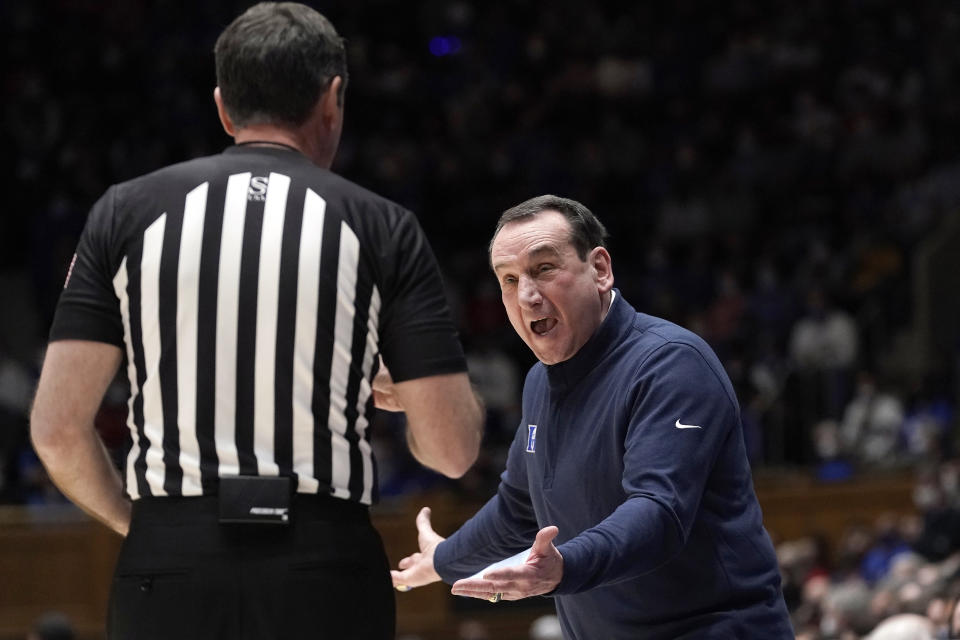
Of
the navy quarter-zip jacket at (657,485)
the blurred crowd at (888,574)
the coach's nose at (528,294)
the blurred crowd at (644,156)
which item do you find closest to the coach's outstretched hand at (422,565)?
the navy quarter-zip jacket at (657,485)

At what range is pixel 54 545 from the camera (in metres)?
13.2

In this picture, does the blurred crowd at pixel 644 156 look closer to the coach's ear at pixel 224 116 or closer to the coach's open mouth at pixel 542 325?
the coach's open mouth at pixel 542 325

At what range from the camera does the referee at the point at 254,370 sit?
284 cm

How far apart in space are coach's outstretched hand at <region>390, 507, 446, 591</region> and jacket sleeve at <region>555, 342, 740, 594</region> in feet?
2.13

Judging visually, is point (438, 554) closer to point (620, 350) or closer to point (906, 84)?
point (620, 350)

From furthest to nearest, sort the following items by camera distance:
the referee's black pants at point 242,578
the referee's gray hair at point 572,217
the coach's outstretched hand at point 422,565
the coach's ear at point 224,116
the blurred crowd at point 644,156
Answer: the blurred crowd at point 644,156 < the coach's outstretched hand at point 422,565 < the referee's gray hair at point 572,217 < the coach's ear at point 224,116 < the referee's black pants at point 242,578

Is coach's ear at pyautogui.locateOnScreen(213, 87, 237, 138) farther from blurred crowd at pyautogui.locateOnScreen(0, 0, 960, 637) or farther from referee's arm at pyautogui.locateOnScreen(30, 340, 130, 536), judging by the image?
blurred crowd at pyautogui.locateOnScreen(0, 0, 960, 637)

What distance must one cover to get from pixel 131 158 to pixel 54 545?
19.6ft

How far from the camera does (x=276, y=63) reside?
3039mm

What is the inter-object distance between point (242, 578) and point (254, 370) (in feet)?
1.37

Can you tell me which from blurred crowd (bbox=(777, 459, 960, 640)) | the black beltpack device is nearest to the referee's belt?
the black beltpack device

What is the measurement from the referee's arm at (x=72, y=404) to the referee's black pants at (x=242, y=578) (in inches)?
8.6

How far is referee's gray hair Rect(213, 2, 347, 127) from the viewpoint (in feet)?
9.97

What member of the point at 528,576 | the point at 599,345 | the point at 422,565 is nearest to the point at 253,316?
the point at 528,576
